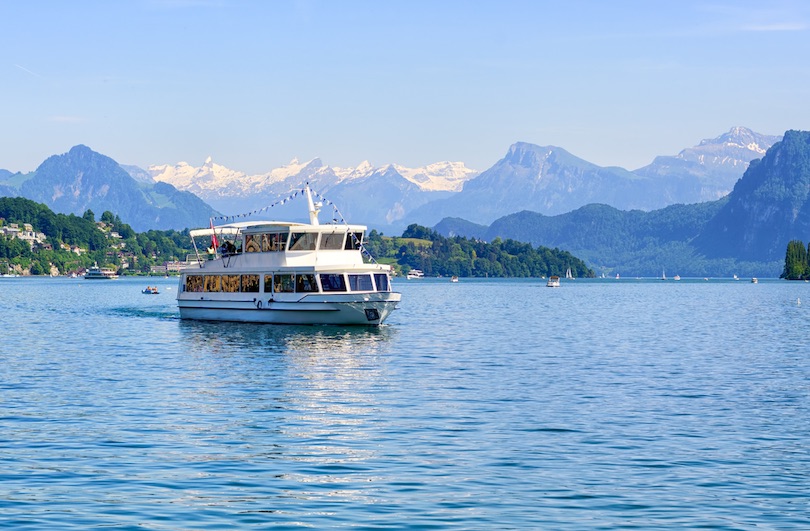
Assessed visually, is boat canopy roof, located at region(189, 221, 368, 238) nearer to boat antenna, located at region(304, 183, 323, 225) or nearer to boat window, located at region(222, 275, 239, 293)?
boat antenna, located at region(304, 183, 323, 225)

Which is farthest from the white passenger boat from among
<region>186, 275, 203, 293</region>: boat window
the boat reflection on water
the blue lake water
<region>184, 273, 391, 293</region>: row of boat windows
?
the blue lake water

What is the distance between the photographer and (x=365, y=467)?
30.6 meters

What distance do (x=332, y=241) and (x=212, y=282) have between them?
1559 cm

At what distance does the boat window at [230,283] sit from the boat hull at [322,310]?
1830 mm

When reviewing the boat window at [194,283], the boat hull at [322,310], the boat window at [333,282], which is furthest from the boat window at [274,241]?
the boat window at [194,283]

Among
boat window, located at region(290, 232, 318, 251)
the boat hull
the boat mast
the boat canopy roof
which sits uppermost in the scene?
the boat mast

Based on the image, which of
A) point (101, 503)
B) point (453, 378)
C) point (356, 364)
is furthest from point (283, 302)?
point (101, 503)

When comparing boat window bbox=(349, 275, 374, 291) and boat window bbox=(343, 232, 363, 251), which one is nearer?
boat window bbox=(349, 275, 374, 291)

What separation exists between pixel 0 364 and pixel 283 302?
103 ft

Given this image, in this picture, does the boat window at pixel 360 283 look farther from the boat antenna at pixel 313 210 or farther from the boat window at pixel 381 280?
the boat antenna at pixel 313 210

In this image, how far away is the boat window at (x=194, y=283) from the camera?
103000mm

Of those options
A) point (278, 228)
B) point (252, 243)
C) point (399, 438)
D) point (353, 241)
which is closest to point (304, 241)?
point (278, 228)

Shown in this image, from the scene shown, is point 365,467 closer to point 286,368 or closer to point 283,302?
point 286,368

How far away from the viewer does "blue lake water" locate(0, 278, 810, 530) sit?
25.6 meters
